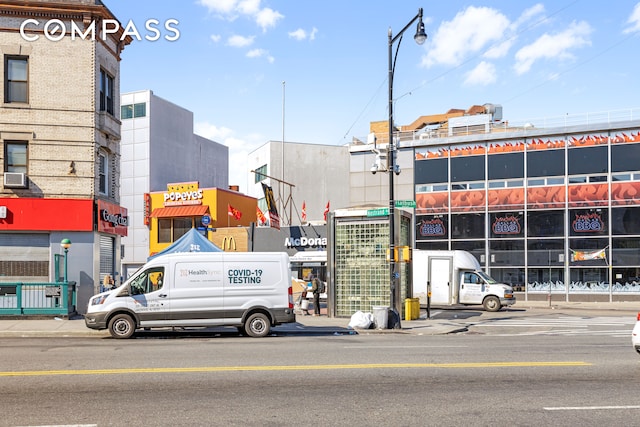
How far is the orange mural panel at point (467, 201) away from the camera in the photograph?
4191 centimetres

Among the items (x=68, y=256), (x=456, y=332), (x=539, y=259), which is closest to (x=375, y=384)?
(x=456, y=332)

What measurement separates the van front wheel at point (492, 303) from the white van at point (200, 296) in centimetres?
1486

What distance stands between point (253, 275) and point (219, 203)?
91.3ft

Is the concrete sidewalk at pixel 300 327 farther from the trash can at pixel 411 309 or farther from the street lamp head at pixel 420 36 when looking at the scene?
the street lamp head at pixel 420 36

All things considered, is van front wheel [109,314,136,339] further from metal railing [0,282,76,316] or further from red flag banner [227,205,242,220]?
red flag banner [227,205,242,220]

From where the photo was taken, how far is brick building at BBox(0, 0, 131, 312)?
24.7 m

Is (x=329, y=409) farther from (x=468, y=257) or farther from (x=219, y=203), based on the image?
(x=219, y=203)

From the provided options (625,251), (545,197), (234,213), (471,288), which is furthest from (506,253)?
(234,213)

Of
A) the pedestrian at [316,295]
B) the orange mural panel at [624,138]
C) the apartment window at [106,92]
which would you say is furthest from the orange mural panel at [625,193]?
the apartment window at [106,92]

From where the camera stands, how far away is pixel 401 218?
2598 centimetres

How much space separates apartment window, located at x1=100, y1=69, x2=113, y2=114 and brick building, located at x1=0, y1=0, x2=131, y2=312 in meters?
1.19

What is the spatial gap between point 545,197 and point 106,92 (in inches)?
1020

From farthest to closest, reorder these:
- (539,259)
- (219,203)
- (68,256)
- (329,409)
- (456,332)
Answer: (219,203) < (539,259) < (68,256) < (456,332) < (329,409)

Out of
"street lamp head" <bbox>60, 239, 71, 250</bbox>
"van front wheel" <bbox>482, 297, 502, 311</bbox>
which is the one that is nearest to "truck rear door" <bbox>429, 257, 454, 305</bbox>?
"van front wheel" <bbox>482, 297, 502, 311</bbox>
